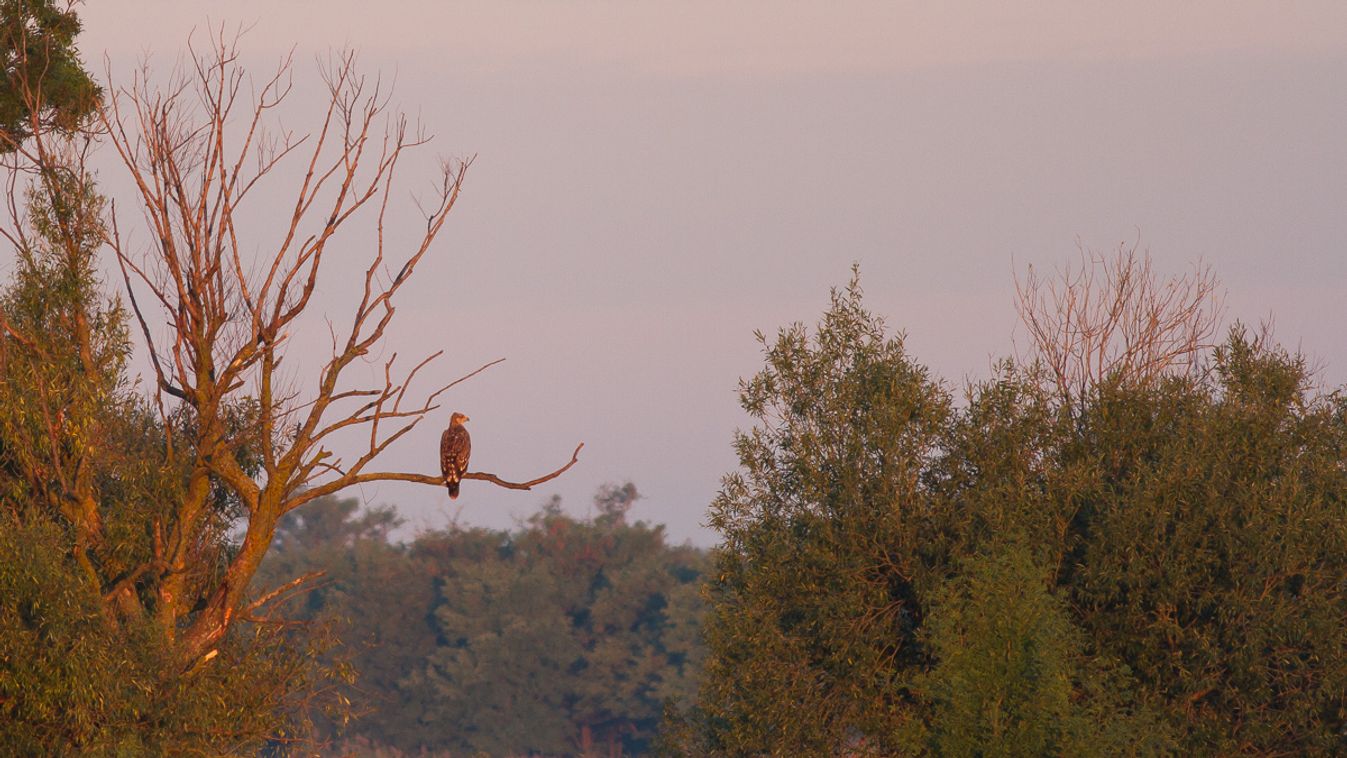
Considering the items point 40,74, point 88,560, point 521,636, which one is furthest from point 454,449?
point 521,636

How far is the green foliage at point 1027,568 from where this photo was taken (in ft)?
78.0

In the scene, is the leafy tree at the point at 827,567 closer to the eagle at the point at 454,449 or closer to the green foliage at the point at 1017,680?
the green foliage at the point at 1017,680

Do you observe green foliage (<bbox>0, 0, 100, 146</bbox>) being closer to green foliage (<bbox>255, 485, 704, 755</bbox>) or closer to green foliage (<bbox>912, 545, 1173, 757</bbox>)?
green foliage (<bbox>912, 545, 1173, 757</bbox>)

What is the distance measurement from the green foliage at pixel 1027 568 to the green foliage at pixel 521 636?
43827mm

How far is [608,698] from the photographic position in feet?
253

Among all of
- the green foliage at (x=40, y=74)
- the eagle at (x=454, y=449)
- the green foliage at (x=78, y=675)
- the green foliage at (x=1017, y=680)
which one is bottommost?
the green foliage at (x=78, y=675)

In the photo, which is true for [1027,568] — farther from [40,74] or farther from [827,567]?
[40,74]

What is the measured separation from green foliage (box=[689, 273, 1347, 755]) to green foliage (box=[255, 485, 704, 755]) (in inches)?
1725

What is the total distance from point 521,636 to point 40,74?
57.0 metres

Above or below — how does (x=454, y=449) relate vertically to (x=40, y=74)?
below

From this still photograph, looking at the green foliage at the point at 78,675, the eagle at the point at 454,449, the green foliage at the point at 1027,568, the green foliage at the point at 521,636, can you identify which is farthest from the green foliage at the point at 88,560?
the green foliage at the point at 521,636

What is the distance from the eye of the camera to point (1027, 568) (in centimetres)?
2378

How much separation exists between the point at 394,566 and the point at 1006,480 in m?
64.1

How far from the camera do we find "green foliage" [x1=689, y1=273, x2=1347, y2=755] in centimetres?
2377
